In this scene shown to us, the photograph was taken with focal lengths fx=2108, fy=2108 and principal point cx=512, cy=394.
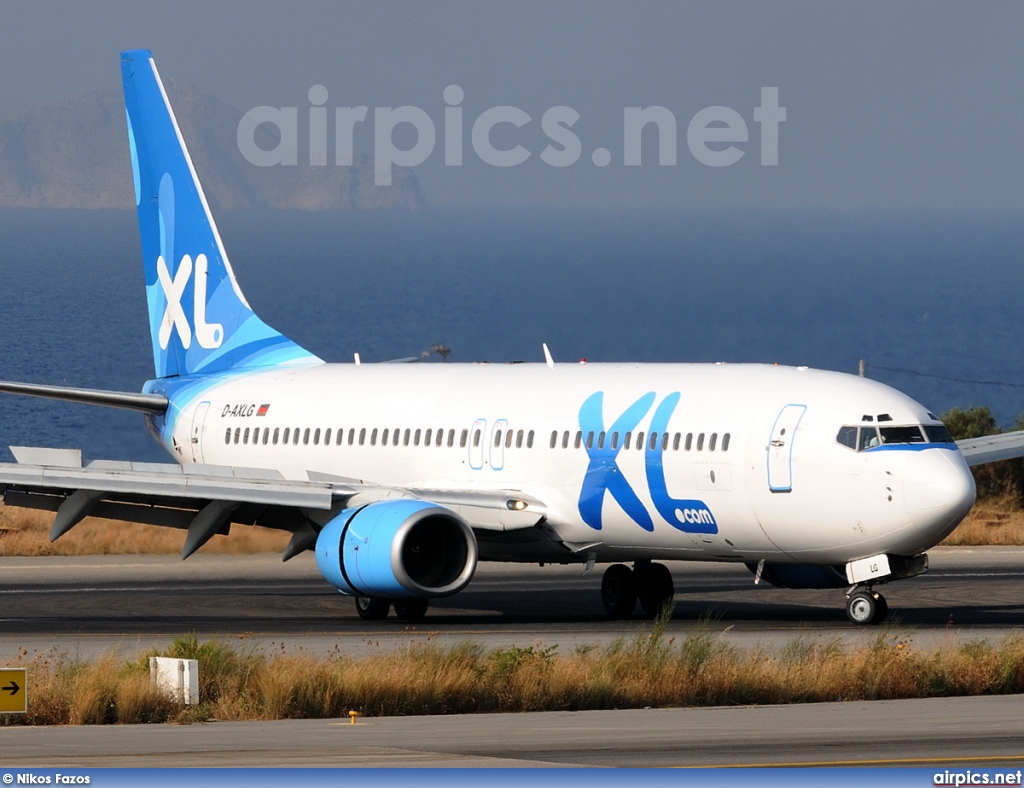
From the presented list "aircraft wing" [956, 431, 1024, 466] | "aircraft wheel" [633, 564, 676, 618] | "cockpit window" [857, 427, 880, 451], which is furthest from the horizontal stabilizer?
"aircraft wing" [956, 431, 1024, 466]

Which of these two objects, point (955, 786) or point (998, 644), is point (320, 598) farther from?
point (955, 786)

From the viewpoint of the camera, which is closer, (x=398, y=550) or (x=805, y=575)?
(x=398, y=550)

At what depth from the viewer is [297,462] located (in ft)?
119

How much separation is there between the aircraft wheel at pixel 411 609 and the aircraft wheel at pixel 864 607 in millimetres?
6470

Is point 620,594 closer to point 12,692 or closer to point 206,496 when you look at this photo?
point 206,496

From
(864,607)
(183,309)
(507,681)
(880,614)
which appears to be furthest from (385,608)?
(183,309)

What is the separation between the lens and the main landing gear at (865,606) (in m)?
29.3

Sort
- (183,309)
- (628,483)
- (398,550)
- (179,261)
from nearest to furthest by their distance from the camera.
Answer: (398,550)
(628,483)
(183,309)
(179,261)

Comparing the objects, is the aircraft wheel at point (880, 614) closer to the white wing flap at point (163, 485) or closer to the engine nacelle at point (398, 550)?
the engine nacelle at point (398, 550)

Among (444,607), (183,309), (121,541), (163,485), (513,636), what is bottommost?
(444,607)

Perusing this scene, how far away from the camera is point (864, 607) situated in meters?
29.4

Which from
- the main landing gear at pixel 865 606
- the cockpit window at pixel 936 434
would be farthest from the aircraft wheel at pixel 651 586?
the cockpit window at pixel 936 434

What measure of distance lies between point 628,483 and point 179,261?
13858 mm

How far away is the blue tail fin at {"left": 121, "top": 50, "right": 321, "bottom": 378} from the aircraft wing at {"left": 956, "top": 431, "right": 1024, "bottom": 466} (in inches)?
499
